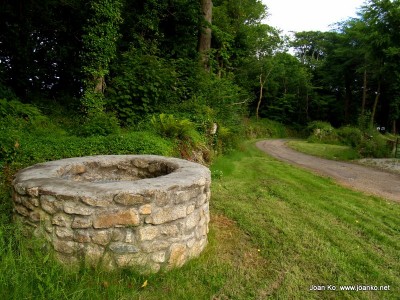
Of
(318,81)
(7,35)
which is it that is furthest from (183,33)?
(318,81)

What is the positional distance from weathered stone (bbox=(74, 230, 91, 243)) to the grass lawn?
30 cm

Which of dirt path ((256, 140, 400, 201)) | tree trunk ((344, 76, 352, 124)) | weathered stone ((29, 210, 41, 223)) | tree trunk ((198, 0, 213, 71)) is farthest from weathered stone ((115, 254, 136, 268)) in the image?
tree trunk ((344, 76, 352, 124))

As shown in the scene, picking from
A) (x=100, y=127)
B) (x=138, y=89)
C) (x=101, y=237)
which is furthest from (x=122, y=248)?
(x=138, y=89)

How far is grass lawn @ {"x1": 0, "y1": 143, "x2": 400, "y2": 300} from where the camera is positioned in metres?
2.66

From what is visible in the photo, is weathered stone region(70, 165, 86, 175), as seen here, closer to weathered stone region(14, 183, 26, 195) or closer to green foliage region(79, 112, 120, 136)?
weathered stone region(14, 183, 26, 195)

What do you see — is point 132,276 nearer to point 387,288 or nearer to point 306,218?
point 387,288

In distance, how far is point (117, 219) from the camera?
2.82 m

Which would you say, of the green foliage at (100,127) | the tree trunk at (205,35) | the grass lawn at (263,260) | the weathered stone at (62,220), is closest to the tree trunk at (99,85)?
the green foliage at (100,127)

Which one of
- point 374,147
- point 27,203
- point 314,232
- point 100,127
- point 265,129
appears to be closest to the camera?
point 27,203

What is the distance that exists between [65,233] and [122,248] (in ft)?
1.93

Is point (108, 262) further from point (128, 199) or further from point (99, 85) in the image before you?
point (99, 85)

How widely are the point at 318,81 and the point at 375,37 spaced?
21.0m

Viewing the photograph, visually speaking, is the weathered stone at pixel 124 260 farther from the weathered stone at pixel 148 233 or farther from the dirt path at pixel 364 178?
the dirt path at pixel 364 178

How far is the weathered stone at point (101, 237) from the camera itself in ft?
9.27
